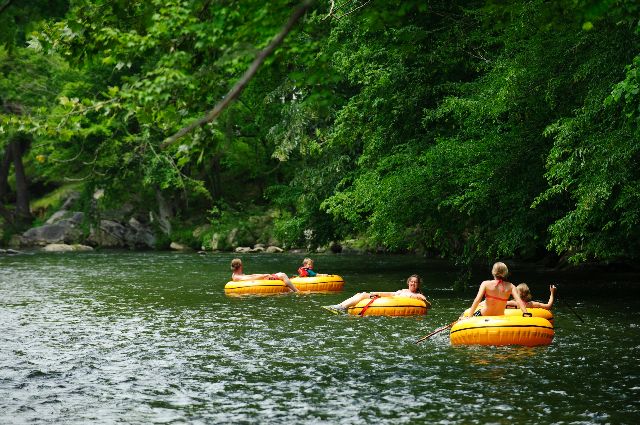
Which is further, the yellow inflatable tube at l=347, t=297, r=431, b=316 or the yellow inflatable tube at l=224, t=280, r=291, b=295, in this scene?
the yellow inflatable tube at l=224, t=280, r=291, b=295

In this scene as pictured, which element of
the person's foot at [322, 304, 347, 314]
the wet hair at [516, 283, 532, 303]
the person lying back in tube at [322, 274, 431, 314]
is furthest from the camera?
the person's foot at [322, 304, 347, 314]

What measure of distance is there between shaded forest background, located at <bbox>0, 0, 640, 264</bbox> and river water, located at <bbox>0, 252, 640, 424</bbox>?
88.6 inches

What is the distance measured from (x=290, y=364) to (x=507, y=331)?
11.1 feet

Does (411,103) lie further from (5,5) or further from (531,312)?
(5,5)

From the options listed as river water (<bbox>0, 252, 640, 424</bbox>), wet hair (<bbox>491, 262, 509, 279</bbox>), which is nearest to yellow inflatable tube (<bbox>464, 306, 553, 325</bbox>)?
river water (<bbox>0, 252, 640, 424</bbox>)

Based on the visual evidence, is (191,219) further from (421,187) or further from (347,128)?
(421,187)

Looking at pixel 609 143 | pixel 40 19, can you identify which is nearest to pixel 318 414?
pixel 40 19

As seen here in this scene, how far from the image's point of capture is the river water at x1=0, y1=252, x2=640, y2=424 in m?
8.55

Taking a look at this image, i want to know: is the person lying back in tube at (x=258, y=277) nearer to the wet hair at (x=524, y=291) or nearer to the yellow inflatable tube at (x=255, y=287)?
the yellow inflatable tube at (x=255, y=287)

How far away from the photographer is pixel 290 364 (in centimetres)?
1109

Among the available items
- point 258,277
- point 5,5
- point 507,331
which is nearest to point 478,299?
point 507,331

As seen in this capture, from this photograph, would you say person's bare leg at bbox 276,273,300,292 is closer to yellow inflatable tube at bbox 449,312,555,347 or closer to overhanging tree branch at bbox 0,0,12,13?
yellow inflatable tube at bbox 449,312,555,347

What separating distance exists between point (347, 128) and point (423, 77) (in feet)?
9.71

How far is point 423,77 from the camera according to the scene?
70.6 feet
